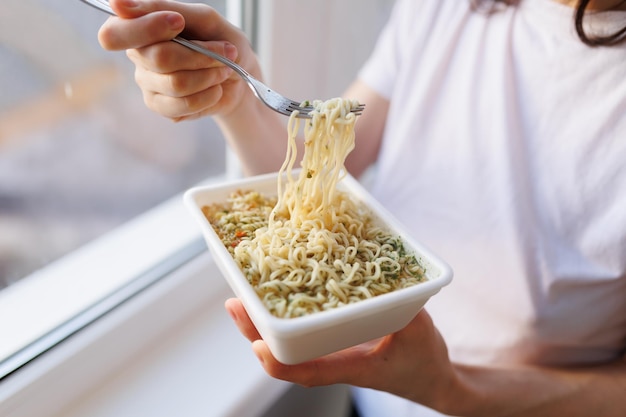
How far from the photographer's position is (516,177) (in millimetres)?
939

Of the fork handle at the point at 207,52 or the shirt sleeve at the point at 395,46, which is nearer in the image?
the fork handle at the point at 207,52

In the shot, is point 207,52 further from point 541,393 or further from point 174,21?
point 541,393

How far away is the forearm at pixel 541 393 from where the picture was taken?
87 centimetres

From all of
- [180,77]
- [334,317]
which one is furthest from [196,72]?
[334,317]

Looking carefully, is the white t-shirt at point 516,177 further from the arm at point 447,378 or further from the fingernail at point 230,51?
the fingernail at point 230,51

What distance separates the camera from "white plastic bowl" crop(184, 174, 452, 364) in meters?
0.56

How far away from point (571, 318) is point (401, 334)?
38 centimetres

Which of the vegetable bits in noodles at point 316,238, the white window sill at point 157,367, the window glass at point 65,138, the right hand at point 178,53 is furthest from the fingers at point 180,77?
the white window sill at point 157,367

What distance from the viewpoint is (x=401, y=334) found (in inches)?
28.8

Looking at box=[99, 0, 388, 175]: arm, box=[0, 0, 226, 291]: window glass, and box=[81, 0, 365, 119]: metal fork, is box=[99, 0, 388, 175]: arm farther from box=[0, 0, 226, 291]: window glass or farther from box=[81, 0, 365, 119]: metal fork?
box=[0, 0, 226, 291]: window glass

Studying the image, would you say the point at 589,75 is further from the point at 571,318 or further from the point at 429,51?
the point at 571,318

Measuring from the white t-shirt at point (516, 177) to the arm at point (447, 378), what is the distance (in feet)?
0.22

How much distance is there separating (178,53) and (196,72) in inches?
1.8

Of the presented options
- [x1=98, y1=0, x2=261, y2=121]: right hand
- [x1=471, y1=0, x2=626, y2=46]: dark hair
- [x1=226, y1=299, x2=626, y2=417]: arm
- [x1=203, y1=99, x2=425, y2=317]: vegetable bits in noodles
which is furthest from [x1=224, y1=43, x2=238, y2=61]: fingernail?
[x1=471, y1=0, x2=626, y2=46]: dark hair
